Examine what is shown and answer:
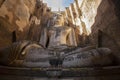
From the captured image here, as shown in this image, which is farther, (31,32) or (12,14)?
(31,32)

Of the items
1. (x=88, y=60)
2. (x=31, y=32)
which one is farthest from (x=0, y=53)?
(x=31, y=32)

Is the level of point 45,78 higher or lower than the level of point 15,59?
lower

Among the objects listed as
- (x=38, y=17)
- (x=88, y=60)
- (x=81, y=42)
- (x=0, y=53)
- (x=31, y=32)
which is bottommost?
(x=88, y=60)

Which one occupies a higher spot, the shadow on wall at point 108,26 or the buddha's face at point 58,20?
the buddha's face at point 58,20

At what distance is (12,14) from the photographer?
6.42 metres

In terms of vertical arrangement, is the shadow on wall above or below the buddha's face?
below

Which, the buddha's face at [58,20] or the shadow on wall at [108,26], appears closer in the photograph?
the shadow on wall at [108,26]

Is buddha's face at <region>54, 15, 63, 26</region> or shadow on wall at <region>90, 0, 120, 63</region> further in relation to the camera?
buddha's face at <region>54, 15, 63, 26</region>

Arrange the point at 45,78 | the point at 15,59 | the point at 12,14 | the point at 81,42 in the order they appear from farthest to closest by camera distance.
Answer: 1. the point at 81,42
2. the point at 12,14
3. the point at 15,59
4. the point at 45,78

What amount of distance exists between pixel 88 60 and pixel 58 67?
0.52 metres

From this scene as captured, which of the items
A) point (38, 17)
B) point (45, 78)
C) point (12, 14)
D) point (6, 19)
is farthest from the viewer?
point (38, 17)

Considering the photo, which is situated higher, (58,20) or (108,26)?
(58,20)

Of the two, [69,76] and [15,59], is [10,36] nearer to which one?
[15,59]

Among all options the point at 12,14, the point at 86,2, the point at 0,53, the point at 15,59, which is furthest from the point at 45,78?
the point at 86,2
